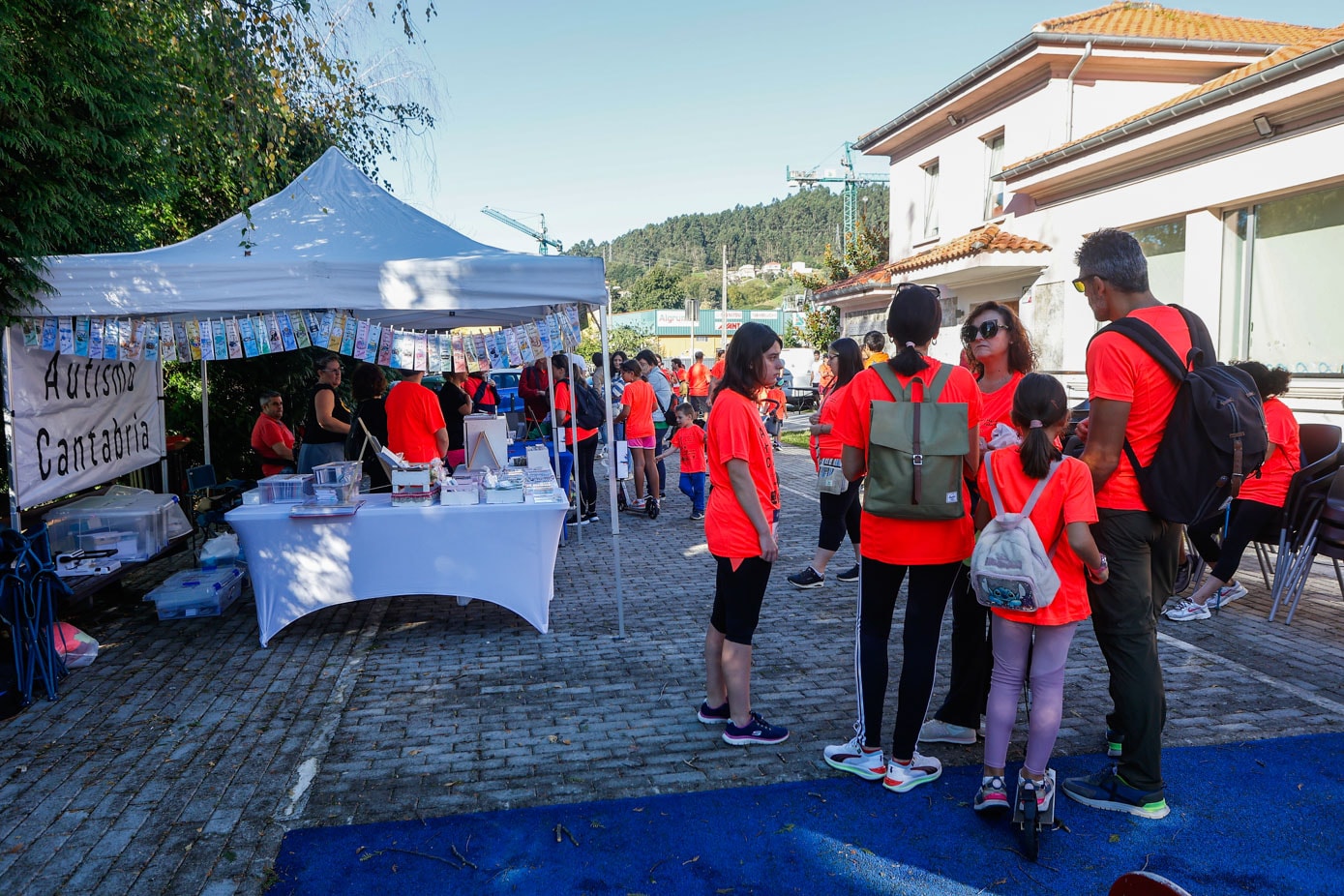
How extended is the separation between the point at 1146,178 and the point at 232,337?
33.8ft

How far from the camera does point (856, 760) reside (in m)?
3.64

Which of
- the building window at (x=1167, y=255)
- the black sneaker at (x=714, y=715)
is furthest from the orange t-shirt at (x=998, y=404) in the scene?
the building window at (x=1167, y=255)

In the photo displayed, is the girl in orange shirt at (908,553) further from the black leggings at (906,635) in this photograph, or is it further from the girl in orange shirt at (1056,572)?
the girl in orange shirt at (1056,572)

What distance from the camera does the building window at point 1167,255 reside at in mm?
10156

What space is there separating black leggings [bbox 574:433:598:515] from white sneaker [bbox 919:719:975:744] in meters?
6.38

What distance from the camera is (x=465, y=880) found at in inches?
117

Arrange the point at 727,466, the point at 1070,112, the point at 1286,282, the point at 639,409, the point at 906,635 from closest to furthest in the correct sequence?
the point at 906,635, the point at 727,466, the point at 1286,282, the point at 639,409, the point at 1070,112

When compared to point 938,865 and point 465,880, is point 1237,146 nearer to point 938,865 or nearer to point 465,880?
point 938,865

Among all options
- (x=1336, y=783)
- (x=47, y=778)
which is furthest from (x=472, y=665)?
(x=1336, y=783)

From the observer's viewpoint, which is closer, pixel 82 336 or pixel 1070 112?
pixel 82 336

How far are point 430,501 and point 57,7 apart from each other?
3.72m

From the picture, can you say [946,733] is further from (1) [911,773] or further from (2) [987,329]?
(2) [987,329]

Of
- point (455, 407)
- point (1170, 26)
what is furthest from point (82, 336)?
point (1170, 26)

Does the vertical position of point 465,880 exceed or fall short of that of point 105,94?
it falls short
